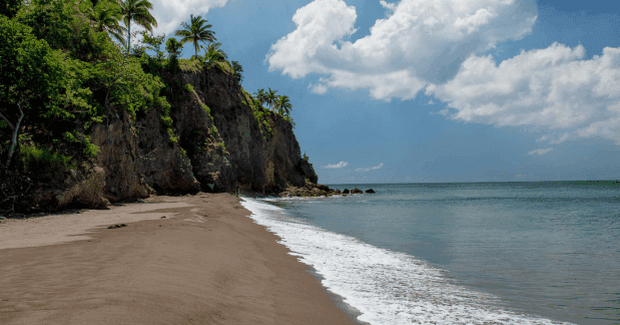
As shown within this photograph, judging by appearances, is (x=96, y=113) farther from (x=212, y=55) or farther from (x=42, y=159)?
(x=212, y=55)

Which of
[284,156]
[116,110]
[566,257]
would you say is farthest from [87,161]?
[284,156]

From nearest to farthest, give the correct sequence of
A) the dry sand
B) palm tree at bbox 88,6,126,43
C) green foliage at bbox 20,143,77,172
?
the dry sand
green foliage at bbox 20,143,77,172
palm tree at bbox 88,6,126,43

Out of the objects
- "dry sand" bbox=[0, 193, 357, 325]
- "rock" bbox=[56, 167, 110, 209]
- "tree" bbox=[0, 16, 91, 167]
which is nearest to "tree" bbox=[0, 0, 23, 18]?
"tree" bbox=[0, 16, 91, 167]

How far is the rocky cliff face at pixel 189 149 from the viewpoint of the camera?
20.8m

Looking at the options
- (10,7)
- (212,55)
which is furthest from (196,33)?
(10,7)

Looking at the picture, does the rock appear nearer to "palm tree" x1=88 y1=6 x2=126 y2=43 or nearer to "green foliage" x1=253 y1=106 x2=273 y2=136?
"palm tree" x1=88 y1=6 x2=126 y2=43

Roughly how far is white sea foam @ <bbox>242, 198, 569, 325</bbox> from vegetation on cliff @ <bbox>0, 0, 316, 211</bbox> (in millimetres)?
13151

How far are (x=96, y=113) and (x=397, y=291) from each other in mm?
19423

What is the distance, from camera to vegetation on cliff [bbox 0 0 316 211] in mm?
13867

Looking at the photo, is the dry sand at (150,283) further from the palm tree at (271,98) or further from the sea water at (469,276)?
the palm tree at (271,98)

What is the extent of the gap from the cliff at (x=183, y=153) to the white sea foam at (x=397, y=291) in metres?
12.9

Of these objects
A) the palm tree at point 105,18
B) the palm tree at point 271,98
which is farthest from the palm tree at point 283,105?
the palm tree at point 105,18

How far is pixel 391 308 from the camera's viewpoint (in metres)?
5.07

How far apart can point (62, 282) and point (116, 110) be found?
21280 millimetres
